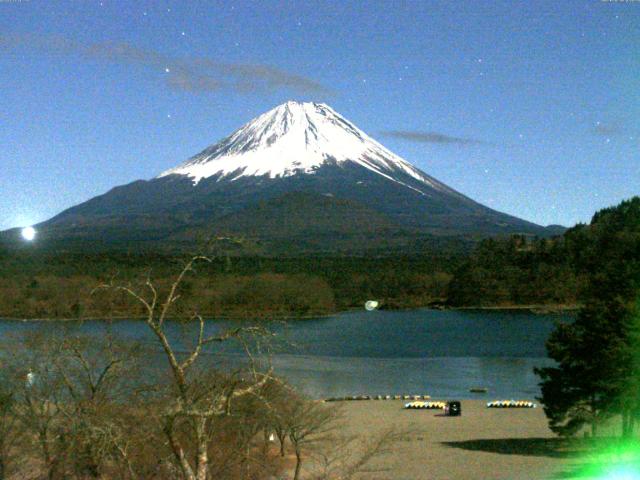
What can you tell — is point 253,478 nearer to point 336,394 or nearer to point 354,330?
point 336,394

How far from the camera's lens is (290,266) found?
94375 mm

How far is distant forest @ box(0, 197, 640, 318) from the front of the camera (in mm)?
69062

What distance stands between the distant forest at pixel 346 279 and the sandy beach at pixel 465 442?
128 ft

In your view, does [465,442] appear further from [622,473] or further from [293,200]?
[293,200]

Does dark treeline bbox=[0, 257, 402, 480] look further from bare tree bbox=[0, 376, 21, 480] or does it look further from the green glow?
the green glow

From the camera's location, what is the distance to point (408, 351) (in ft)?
166

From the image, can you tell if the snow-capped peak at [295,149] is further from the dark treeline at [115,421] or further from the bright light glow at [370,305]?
the dark treeline at [115,421]

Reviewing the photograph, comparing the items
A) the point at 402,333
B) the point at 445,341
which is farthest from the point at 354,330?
the point at 445,341

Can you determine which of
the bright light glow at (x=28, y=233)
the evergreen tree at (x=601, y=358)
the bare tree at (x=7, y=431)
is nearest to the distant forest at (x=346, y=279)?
the bright light glow at (x=28, y=233)

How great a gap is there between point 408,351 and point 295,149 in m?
129

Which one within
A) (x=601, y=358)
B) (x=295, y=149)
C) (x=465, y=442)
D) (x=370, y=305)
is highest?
(x=295, y=149)

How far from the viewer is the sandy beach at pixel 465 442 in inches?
637

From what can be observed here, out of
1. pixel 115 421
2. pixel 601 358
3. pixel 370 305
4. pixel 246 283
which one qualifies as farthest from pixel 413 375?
pixel 370 305

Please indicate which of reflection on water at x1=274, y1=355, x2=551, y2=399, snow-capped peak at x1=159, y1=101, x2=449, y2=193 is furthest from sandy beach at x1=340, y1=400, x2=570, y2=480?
snow-capped peak at x1=159, y1=101, x2=449, y2=193
